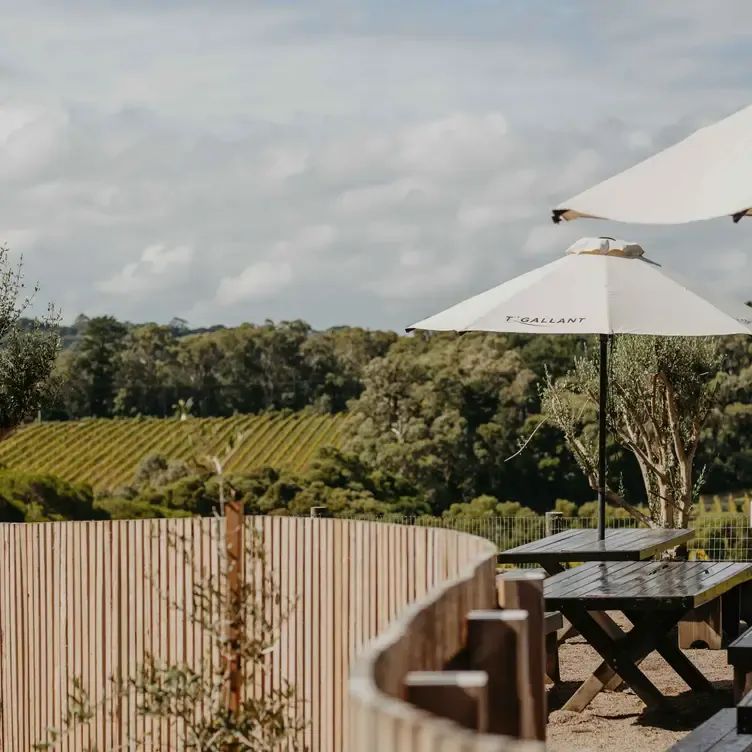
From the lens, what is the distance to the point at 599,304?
7410 millimetres

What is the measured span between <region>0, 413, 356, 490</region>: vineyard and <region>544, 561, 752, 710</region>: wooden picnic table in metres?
36.9

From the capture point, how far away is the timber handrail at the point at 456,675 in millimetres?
1978

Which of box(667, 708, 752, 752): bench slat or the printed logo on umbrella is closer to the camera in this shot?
box(667, 708, 752, 752): bench slat

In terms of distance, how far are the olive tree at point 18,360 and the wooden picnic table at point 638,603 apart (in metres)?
11.9

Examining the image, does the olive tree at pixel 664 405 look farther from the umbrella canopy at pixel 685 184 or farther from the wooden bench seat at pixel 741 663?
the umbrella canopy at pixel 685 184

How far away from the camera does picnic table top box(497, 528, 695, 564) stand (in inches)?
288

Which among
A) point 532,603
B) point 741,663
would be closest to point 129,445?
point 741,663

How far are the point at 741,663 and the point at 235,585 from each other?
196 centimetres

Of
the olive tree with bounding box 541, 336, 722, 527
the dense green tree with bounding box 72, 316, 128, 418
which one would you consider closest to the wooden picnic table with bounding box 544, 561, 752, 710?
the olive tree with bounding box 541, 336, 722, 527

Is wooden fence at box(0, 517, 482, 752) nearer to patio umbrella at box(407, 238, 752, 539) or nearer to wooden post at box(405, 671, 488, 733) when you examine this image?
wooden post at box(405, 671, 488, 733)

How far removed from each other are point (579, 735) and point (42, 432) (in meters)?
43.6

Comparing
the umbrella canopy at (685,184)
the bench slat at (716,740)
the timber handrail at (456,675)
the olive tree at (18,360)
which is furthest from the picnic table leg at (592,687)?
the olive tree at (18,360)

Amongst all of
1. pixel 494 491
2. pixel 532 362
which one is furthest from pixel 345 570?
pixel 532 362

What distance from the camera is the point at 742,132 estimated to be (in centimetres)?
474
